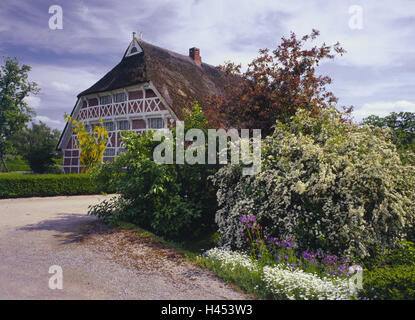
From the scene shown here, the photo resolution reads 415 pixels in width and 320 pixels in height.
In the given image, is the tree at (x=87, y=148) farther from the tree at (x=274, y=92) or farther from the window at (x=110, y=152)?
the tree at (x=274, y=92)

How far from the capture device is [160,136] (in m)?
7.68

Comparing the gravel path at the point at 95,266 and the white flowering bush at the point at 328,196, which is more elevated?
the white flowering bush at the point at 328,196

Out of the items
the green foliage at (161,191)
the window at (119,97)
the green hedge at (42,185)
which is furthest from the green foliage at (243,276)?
the window at (119,97)

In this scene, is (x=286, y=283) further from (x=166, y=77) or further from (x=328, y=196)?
(x=166, y=77)

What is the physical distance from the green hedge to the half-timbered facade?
189 inches

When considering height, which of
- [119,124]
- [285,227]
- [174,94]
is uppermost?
[174,94]

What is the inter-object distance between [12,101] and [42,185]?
70.0 feet

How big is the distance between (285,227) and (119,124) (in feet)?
60.5

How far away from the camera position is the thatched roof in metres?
19.4

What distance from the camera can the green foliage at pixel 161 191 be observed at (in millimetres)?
6961

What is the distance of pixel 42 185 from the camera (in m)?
14.2

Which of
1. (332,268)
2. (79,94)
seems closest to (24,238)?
(332,268)

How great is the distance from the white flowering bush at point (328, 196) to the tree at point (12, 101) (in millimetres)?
31096
